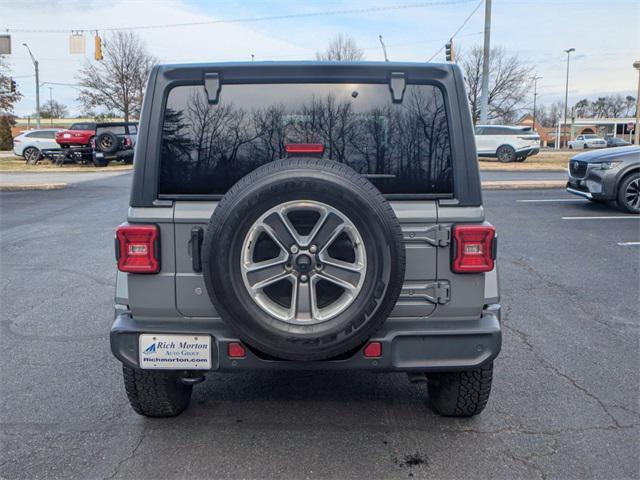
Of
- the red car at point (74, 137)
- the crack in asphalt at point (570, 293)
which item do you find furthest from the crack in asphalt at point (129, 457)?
the red car at point (74, 137)

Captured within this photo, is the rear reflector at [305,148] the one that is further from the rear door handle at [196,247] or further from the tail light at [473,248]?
the tail light at [473,248]

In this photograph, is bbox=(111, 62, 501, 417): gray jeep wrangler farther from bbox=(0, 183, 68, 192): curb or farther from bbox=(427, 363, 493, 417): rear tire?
bbox=(0, 183, 68, 192): curb

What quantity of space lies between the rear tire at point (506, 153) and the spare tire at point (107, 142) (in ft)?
54.8

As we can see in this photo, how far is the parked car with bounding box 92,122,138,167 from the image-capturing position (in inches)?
1027

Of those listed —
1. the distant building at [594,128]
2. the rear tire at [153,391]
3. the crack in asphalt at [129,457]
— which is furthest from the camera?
the distant building at [594,128]

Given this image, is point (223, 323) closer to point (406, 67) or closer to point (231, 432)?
point (231, 432)

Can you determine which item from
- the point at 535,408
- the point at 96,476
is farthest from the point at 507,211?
the point at 96,476

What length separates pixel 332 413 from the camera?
3.71 m

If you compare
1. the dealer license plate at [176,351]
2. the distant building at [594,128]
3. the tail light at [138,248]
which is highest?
the distant building at [594,128]

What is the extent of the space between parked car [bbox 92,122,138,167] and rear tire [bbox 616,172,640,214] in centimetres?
2022

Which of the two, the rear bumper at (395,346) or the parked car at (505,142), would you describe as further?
the parked car at (505,142)

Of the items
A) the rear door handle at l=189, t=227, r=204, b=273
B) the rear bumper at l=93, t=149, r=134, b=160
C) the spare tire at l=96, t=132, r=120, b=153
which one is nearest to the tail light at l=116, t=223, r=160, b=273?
the rear door handle at l=189, t=227, r=204, b=273

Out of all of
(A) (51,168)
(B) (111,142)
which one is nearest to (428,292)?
(B) (111,142)

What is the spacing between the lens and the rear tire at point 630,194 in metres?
11.5
